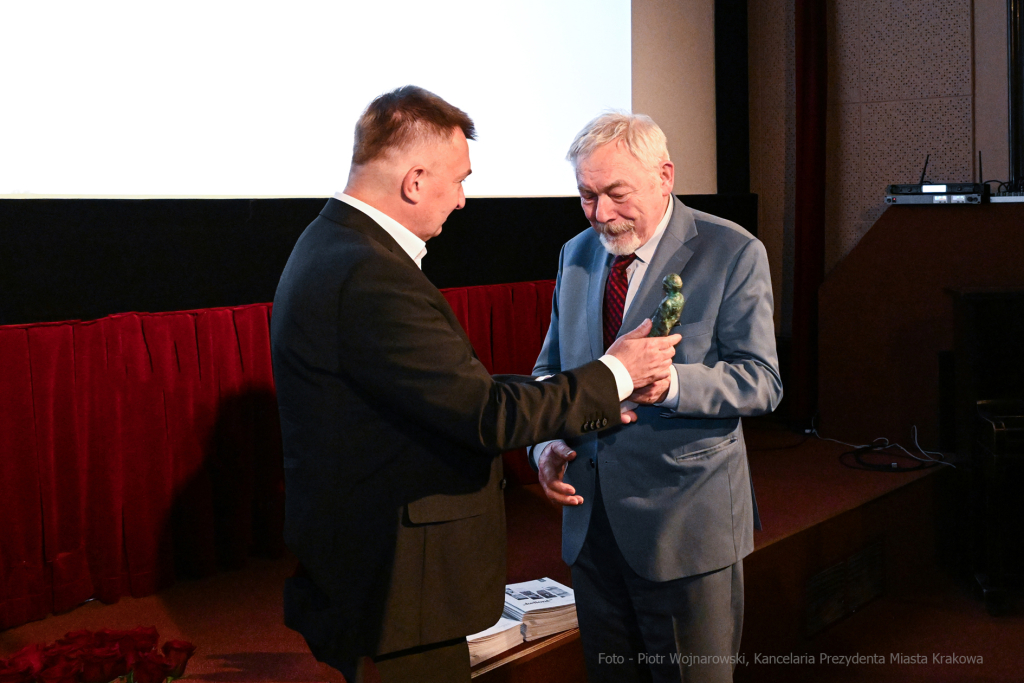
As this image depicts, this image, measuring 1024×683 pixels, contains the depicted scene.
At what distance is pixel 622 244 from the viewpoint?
1.67 metres

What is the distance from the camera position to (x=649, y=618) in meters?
1.61

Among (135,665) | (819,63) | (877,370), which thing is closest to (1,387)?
(135,665)

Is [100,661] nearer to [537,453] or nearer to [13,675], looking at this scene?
[13,675]

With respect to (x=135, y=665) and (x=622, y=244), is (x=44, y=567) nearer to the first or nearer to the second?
(x=135, y=665)

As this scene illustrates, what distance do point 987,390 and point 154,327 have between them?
10.1 feet

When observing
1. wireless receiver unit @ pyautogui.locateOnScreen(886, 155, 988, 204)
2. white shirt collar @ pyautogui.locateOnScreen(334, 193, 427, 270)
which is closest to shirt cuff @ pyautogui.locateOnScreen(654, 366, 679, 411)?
white shirt collar @ pyautogui.locateOnScreen(334, 193, 427, 270)

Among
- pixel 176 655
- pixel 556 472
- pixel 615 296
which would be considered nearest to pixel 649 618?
pixel 556 472

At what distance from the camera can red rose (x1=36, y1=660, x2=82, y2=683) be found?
1.15 meters

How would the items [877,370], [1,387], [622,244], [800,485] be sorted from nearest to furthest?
[622,244] < [1,387] < [800,485] < [877,370]

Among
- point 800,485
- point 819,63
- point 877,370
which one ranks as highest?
point 819,63

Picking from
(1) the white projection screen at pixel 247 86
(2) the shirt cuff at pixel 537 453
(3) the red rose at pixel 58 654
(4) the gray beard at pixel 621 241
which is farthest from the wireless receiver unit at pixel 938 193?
(3) the red rose at pixel 58 654

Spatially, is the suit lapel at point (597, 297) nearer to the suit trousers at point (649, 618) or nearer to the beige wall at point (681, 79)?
the suit trousers at point (649, 618)

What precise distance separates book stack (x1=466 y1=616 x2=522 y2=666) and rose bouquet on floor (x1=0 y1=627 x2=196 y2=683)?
110 centimetres

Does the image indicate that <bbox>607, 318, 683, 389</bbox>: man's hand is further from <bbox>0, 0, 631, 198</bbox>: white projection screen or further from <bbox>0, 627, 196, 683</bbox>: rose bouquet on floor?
<bbox>0, 0, 631, 198</bbox>: white projection screen
